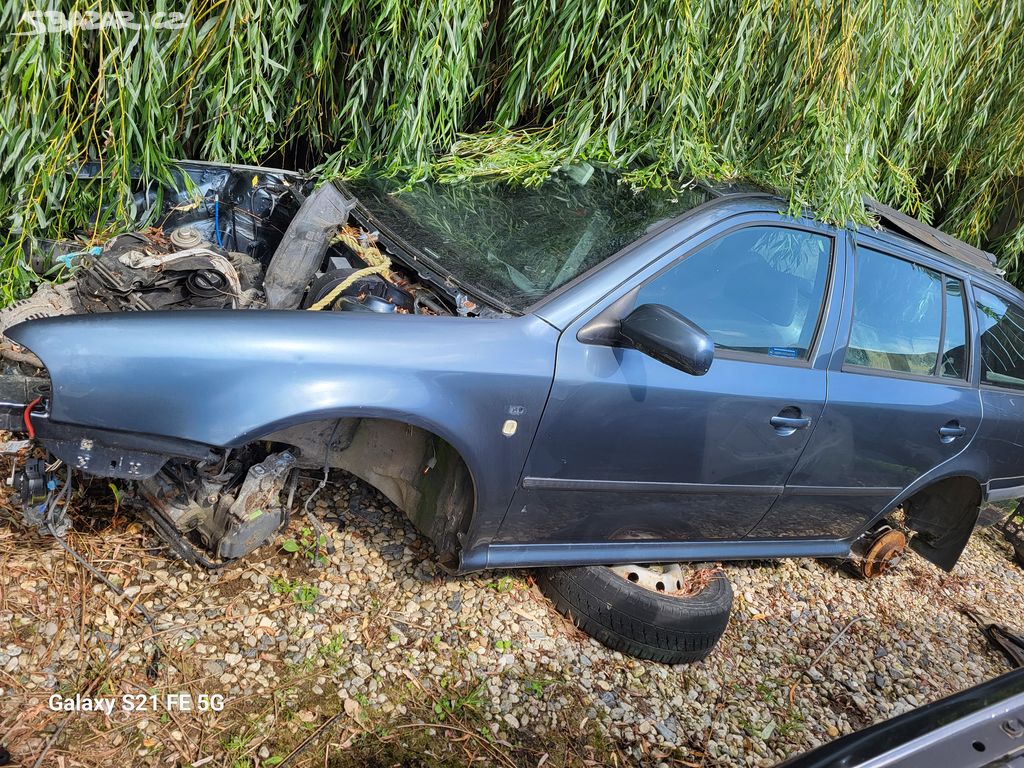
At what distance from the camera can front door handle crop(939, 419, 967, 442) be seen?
347cm

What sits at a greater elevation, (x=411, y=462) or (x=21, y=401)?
(x=21, y=401)

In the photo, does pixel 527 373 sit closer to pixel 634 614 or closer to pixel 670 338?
pixel 670 338

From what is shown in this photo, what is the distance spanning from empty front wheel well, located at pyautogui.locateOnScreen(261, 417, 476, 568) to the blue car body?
0.03 m

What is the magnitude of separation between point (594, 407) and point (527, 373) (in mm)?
279

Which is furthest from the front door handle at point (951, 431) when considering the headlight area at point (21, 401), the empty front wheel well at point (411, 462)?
the headlight area at point (21, 401)

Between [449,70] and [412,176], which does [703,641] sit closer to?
[412,176]

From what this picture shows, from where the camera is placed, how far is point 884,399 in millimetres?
3207

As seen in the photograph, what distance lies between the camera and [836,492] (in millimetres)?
3352

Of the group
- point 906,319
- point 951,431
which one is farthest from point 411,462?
point 951,431

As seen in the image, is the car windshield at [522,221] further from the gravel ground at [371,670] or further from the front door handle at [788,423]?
the gravel ground at [371,670]

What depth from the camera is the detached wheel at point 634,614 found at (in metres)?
2.99

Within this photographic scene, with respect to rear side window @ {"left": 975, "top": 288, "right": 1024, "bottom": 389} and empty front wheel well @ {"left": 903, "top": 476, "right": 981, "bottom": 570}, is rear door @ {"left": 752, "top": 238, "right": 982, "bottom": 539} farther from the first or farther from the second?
empty front wheel well @ {"left": 903, "top": 476, "right": 981, "bottom": 570}

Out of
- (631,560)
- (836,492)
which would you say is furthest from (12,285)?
(836,492)

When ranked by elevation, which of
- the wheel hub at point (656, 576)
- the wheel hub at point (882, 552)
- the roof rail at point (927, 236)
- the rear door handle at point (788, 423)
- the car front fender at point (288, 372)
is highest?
the roof rail at point (927, 236)
